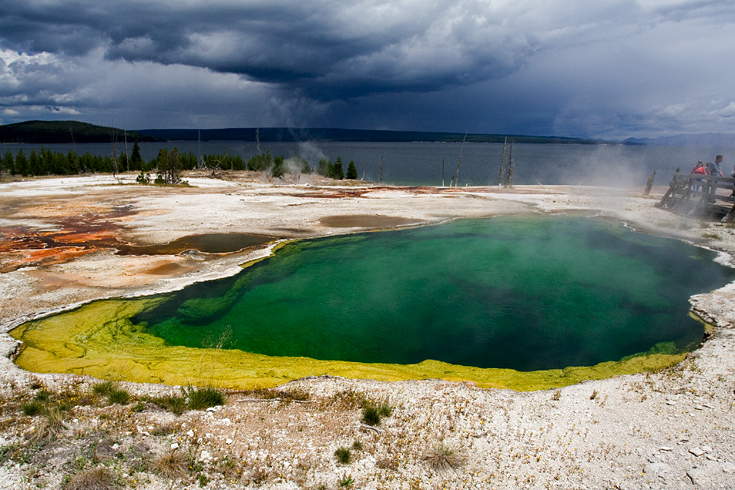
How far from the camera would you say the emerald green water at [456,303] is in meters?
12.8

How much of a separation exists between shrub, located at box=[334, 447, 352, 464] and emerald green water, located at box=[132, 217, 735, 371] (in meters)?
5.31

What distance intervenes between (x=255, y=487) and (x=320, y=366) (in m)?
4.87

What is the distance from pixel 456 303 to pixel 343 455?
404 inches

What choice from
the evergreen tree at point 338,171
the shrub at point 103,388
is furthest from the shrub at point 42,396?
the evergreen tree at point 338,171

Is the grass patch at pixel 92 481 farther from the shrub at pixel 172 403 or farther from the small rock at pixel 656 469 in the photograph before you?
the small rock at pixel 656 469

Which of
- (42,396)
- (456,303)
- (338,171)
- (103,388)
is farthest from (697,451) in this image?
(338,171)

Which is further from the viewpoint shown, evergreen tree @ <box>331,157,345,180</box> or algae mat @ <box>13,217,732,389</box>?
evergreen tree @ <box>331,157,345,180</box>

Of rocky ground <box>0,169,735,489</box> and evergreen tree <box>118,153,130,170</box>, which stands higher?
evergreen tree <box>118,153,130,170</box>

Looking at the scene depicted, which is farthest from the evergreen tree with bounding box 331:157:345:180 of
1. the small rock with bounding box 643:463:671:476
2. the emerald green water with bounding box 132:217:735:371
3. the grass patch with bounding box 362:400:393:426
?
the small rock with bounding box 643:463:671:476

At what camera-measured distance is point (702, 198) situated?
91.8 ft

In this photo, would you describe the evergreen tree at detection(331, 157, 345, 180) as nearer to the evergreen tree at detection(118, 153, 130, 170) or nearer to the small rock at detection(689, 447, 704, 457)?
the evergreen tree at detection(118, 153, 130, 170)

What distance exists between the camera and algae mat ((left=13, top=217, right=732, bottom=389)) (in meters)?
10.7

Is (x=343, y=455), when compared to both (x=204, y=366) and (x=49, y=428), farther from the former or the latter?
(x=204, y=366)

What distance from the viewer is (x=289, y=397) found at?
8.42 meters
